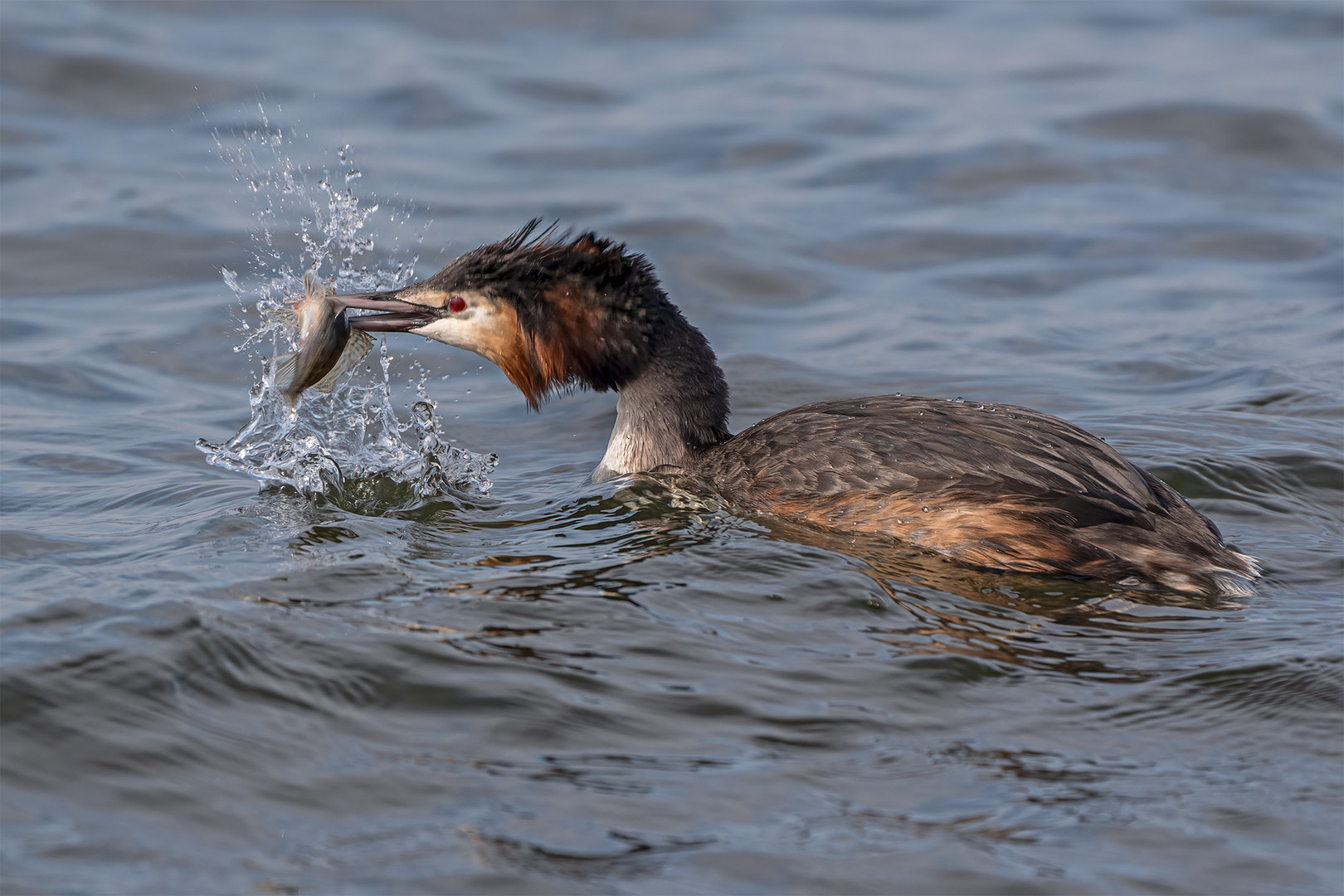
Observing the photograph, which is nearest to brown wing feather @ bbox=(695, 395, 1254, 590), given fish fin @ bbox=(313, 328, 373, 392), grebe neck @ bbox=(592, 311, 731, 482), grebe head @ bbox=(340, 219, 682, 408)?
grebe neck @ bbox=(592, 311, 731, 482)

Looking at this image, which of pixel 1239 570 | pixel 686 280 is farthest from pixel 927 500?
pixel 686 280

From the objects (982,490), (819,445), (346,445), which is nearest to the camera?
(982,490)

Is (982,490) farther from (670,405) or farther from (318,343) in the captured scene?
(318,343)

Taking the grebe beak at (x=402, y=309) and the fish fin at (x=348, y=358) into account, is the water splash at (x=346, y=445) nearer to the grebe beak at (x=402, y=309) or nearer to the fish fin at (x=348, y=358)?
the fish fin at (x=348, y=358)

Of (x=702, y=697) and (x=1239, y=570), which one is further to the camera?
(x=1239, y=570)

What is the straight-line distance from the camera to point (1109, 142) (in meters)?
14.7

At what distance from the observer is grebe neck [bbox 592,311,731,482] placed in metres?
7.37

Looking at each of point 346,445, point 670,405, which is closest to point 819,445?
point 670,405

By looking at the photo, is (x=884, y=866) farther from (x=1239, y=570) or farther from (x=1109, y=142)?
(x=1109, y=142)

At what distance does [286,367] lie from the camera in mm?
6891

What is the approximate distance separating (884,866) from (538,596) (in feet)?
6.85

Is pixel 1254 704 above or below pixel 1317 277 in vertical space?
below

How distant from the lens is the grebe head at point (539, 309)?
7000mm

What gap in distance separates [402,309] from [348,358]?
327 mm
